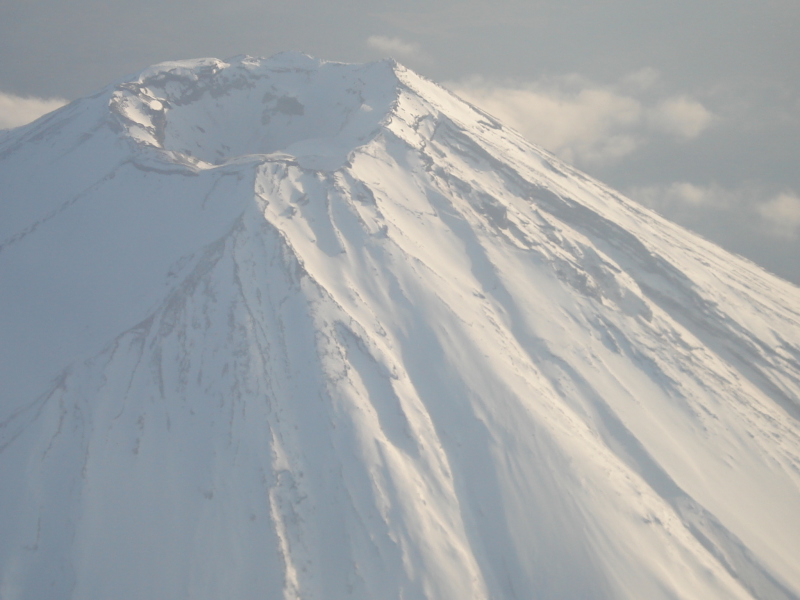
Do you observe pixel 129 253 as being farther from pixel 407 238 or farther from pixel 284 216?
pixel 407 238

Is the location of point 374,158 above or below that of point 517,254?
above

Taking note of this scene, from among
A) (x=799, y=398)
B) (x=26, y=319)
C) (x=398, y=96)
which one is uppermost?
(x=398, y=96)

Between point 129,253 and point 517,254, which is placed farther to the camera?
point 517,254

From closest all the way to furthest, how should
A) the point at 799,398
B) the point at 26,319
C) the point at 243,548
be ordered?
the point at 243,548 → the point at 26,319 → the point at 799,398

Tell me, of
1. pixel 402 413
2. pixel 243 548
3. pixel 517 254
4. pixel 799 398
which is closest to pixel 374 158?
pixel 517 254

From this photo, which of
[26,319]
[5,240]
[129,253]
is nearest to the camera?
[26,319]

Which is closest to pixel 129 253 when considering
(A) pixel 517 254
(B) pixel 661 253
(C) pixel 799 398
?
(A) pixel 517 254

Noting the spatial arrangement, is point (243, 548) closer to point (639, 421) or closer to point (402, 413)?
point (402, 413)
